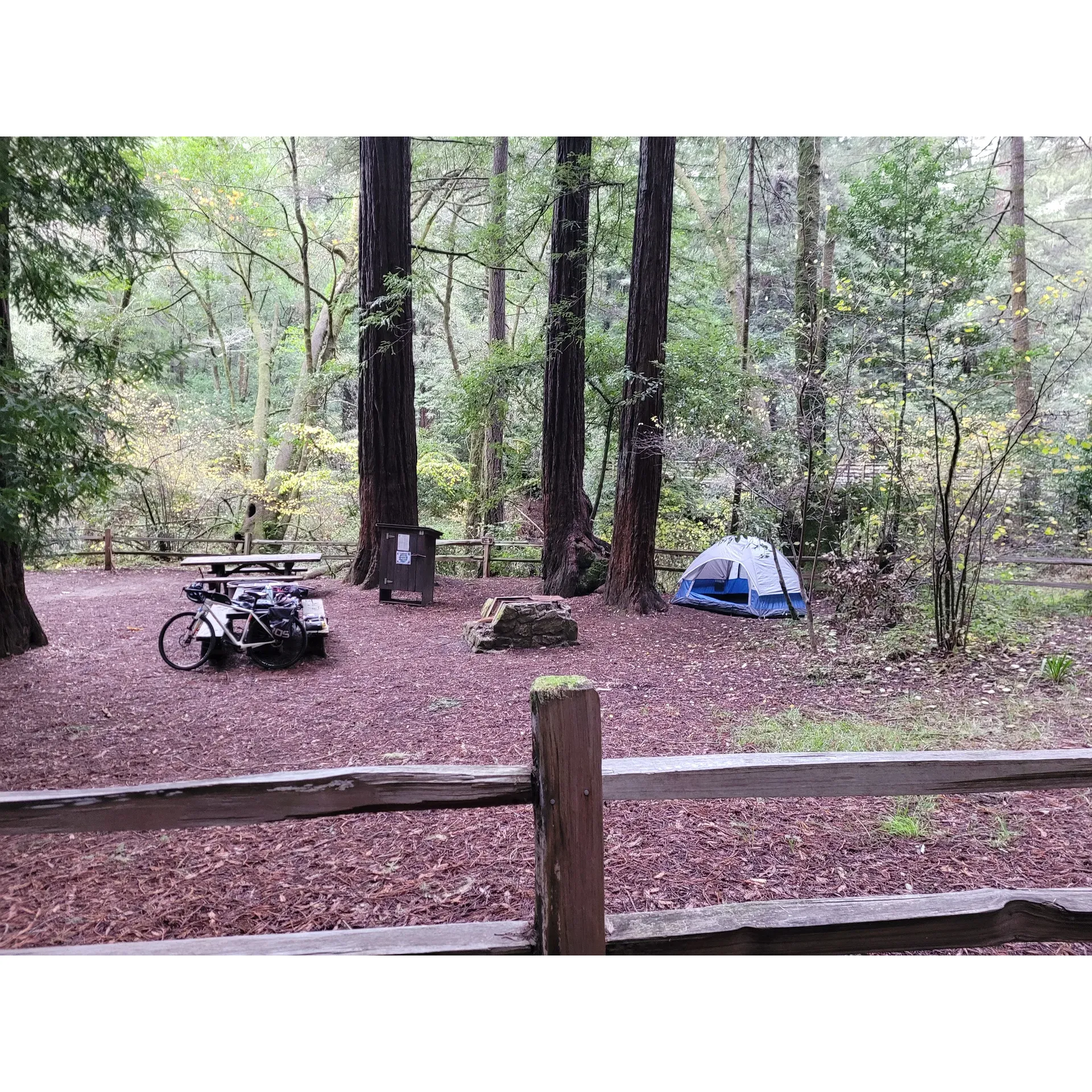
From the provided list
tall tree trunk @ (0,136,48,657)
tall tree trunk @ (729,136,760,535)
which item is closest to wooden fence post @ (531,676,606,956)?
tall tree trunk @ (0,136,48,657)

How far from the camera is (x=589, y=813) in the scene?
5.60ft

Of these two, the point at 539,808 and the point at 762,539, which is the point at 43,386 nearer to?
the point at 539,808

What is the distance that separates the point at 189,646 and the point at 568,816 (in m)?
5.49

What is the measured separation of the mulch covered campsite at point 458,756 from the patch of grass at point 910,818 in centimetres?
1

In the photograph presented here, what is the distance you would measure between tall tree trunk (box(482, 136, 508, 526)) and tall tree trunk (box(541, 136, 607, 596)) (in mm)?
1022

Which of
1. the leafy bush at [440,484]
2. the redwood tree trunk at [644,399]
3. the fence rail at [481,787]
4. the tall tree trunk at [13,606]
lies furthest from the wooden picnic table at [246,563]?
the fence rail at [481,787]

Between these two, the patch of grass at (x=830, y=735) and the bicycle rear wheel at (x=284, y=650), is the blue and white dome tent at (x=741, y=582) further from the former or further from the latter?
the bicycle rear wheel at (x=284, y=650)

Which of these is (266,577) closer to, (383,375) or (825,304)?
(383,375)

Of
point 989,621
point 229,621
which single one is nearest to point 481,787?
point 229,621

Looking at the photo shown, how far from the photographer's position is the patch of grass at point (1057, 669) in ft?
17.4

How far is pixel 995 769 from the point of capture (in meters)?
1.94

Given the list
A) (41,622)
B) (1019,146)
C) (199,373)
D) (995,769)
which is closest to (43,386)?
(41,622)

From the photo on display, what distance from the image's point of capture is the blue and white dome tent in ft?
28.2

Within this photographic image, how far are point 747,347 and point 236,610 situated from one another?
9.60m
